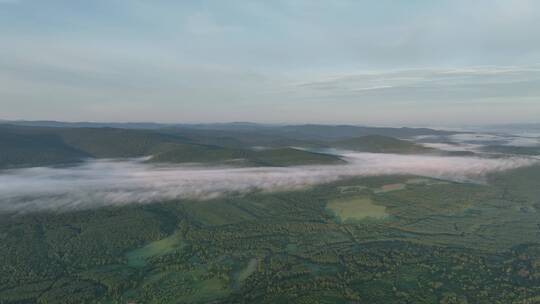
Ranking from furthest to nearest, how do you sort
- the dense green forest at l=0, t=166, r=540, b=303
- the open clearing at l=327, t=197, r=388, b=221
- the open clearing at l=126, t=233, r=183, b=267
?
the open clearing at l=327, t=197, r=388, b=221 → the open clearing at l=126, t=233, r=183, b=267 → the dense green forest at l=0, t=166, r=540, b=303

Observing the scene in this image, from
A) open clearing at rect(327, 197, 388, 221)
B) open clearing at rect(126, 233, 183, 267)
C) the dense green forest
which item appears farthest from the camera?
open clearing at rect(327, 197, 388, 221)

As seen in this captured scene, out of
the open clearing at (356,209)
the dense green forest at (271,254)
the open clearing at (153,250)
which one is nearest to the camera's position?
the dense green forest at (271,254)

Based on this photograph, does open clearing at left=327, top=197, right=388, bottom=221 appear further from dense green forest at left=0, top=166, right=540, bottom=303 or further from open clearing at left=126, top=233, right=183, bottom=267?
open clearing at left=126, top=233, right=183, bottom=267

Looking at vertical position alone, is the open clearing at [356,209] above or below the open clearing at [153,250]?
above

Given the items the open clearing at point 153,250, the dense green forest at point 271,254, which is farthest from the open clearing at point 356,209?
the open clearing at point 153,250

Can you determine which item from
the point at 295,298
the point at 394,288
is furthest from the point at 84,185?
the point at 394,288

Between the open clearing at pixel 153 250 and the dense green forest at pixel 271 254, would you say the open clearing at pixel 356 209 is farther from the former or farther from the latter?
the open clearing at pixel 153 250

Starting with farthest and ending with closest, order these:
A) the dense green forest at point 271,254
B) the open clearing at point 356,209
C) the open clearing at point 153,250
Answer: the open clearing at point 356,209 < the open clearing at point 153,250 < the dense green forest at point 271,254

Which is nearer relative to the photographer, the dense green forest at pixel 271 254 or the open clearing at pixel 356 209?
the dense green forest at pixel 271 254

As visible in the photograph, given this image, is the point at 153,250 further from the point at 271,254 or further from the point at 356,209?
the point at 356,209

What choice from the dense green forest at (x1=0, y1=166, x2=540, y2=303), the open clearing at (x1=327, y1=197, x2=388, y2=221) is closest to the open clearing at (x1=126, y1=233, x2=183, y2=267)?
the dense green forest at (x1=0, y1=166, x2=540, y2=303)

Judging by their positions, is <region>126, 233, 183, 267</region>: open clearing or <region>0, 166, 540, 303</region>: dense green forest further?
<region>126, 233, 183, 267</region>: open clearing
